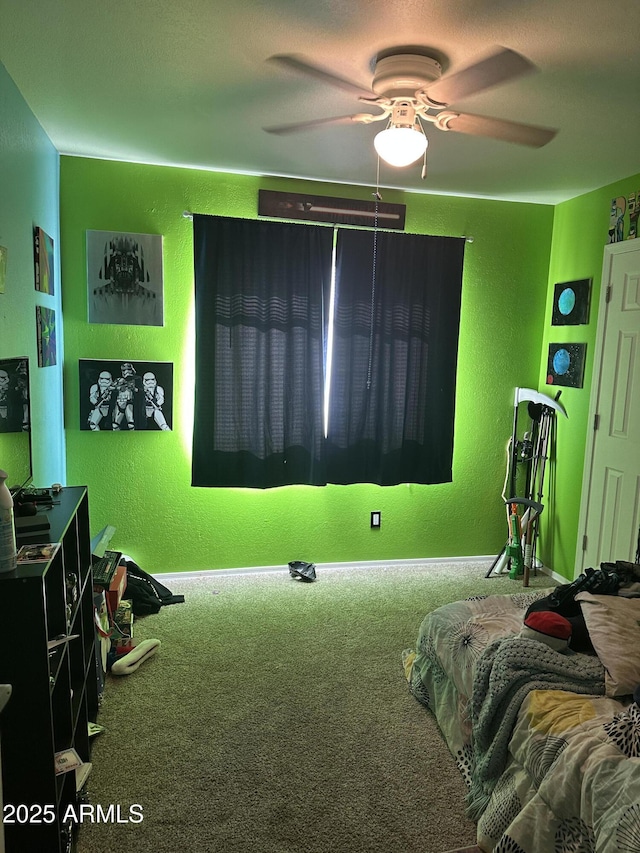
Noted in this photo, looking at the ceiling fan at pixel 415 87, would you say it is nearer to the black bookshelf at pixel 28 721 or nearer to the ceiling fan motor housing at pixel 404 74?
the ceiling fan motor housing at pixel 404 74

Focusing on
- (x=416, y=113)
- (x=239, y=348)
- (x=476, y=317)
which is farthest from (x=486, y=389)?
(x=416, y=113)

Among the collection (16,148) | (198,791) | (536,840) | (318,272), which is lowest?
(198,791)

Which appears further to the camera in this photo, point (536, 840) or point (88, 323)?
point (88, 323)

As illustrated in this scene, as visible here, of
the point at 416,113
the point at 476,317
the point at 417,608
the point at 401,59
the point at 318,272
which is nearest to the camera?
the point at 401,59

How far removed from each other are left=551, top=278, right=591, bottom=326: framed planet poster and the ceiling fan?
1730 mm

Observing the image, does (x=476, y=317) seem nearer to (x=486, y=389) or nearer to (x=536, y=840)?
(x=486, y=389)

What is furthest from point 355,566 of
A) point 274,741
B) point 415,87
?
point 415,87

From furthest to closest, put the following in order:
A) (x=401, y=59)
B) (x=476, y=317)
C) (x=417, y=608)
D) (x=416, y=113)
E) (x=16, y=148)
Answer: (x=476, y=317) < (x=417, y=608) < (x=16, y=148) < (x=416, y=113) < (x=401, y=59)

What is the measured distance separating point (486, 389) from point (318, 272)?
4.84 ft

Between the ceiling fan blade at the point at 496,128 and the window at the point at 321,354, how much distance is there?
1511 mm

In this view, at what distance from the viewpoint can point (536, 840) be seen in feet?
5.02

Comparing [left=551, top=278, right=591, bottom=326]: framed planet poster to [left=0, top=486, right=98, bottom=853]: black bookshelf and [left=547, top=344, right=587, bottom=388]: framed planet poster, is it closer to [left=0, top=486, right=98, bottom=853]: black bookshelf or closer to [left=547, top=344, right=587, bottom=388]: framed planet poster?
[left=547, top=344, right=587, bottom=388]: framed planet poster

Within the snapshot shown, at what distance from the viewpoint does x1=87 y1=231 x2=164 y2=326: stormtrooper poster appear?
3.46 metres

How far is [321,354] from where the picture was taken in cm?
379
